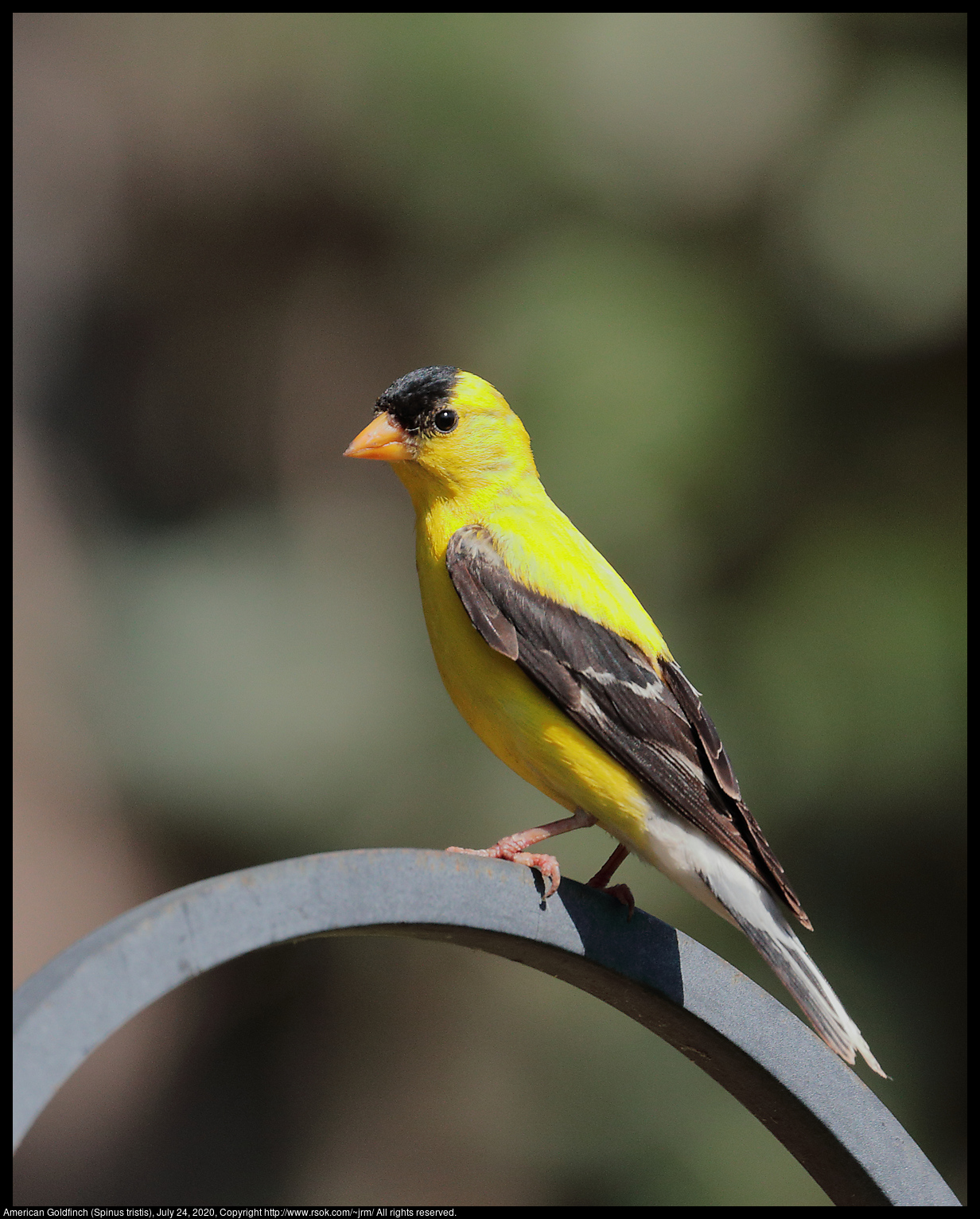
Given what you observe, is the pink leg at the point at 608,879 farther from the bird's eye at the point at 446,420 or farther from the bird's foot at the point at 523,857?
the bird's eye at the point at 446,420

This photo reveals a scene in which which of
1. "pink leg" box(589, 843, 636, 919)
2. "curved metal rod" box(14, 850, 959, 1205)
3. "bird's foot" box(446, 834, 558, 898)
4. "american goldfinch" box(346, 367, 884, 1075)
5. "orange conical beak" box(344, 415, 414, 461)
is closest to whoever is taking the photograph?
"curved metal rod" box(14, 850, 959, 1205)

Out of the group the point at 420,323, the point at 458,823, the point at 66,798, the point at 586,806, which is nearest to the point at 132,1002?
the point at 586,806

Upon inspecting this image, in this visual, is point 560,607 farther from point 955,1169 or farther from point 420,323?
point 420,323

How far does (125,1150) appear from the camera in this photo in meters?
5.04

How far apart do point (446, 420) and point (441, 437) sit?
0.05 metres

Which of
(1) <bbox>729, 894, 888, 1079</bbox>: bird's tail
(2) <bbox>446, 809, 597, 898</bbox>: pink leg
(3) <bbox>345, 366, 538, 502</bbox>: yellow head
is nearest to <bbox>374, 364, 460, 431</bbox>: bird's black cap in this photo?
(3) <bbox>345, 366, 538, 502</bbox>: yellow head

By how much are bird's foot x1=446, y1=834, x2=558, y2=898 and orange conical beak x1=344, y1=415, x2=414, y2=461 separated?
0.81 m

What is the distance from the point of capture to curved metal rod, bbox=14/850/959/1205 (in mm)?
979

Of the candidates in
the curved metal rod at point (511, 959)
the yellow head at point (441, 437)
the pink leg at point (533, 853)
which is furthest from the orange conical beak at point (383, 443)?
the curved metal rod at point (511, 959)

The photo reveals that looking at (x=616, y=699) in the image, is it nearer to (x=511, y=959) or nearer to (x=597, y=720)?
(x=597, y=720)

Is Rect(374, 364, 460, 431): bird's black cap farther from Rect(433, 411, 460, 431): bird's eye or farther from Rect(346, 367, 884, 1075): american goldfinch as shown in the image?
Rect(346, 367, 884, 1075): american goldfinch

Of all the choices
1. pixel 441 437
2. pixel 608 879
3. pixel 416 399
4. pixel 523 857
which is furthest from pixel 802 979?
pixel 416 399

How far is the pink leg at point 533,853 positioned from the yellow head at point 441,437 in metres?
0.70

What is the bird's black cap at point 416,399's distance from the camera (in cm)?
237
